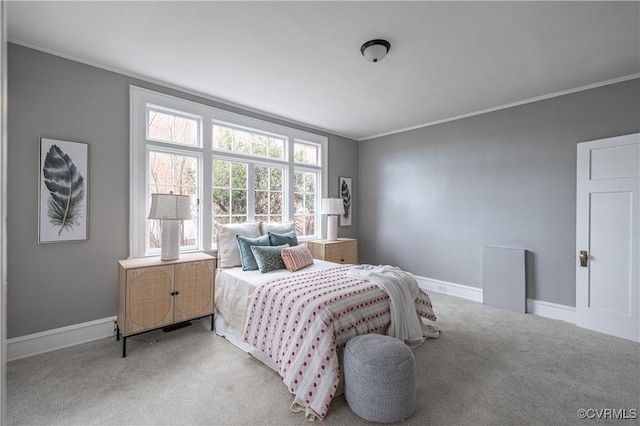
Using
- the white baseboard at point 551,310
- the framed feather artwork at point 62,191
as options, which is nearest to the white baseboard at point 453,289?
the white baseboard at point 551,310

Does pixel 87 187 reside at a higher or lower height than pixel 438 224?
higher

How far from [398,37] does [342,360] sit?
2586 millimetres

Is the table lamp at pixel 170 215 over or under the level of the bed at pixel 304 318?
over

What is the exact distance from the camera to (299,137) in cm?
472

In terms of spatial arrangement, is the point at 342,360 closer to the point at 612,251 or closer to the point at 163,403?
the point at 163,403

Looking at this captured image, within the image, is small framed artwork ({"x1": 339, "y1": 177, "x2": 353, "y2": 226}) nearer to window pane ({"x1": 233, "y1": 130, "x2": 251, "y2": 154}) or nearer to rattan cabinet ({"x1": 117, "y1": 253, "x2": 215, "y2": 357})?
window pane ({"x1": 233, "y1": 130, "x2": 251, "y2": 154})

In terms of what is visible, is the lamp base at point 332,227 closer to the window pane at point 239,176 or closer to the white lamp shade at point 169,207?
the window pane at point 239,176

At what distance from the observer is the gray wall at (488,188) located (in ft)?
11.1

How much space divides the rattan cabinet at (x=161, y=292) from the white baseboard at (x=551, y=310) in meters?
3.94

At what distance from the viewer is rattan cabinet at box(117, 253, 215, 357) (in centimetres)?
261

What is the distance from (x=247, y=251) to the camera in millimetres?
3305

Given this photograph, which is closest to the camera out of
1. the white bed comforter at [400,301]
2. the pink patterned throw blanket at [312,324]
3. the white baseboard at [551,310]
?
the pink patterned throw blanket at [312,324]

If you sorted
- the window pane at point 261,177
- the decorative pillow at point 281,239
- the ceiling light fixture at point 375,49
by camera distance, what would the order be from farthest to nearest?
the window pane at point 261,177
the decorative pillow at point 281,239
the ceiling light fixture at point 375,49

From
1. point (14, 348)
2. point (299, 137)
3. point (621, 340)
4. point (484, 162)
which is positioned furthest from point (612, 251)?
point (14, 348)
